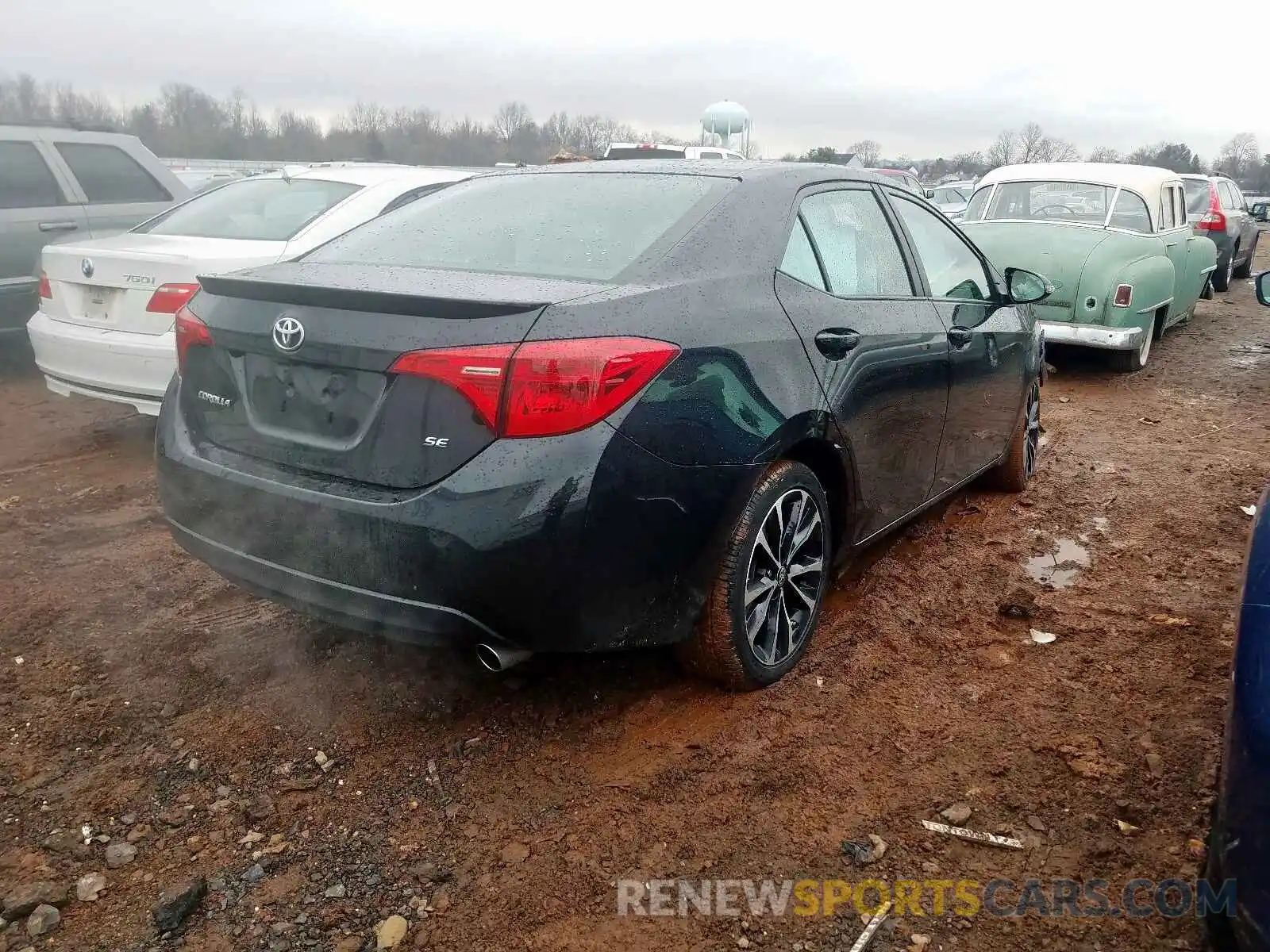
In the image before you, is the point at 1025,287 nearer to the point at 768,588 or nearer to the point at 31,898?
the point at 768,588

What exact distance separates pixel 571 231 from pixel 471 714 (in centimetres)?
147

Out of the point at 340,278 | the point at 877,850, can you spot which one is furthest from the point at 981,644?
the point at 340,278

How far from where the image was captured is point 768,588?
115 inches

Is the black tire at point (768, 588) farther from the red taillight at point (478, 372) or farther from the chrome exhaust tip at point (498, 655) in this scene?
the red taillight at point (478, 372)

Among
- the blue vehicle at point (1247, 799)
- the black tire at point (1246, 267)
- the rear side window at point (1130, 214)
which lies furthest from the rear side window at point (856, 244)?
the black tire at point (1246, 267)

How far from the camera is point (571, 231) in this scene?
2926 millimetres

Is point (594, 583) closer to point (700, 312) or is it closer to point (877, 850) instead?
point (700, 312)

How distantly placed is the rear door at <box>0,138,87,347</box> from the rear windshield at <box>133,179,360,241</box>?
1715 mm

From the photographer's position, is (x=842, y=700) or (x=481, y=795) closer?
(x=481, y=795)

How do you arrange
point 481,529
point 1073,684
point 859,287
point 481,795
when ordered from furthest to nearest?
1. point 859,287
2. point 1073,684
3. point 481,795
4. point 481,529

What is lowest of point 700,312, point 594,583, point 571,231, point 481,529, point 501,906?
point 501,906

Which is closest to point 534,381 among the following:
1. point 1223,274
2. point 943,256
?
point 943,256

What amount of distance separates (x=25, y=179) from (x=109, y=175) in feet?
1.93

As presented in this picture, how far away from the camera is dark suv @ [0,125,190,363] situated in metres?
6.86
